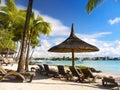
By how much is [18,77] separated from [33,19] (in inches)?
521

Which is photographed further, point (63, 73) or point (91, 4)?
point (91, 4)

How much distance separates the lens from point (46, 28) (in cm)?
2594

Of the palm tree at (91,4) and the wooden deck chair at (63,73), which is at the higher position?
the palm tree at (91,4)

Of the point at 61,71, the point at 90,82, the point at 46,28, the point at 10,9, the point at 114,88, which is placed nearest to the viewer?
the point at 114,88

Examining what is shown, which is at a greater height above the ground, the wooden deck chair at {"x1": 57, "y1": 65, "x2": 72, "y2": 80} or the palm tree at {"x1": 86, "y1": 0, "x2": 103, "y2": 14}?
the palm tree at {"x1": 86, "y1": 0, "x2": 103, "y2": 14}

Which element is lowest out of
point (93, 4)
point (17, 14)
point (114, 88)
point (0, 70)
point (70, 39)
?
point (114, 88)

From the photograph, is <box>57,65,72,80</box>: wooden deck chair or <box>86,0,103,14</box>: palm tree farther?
<box>86,0,103,14</box>: palm tree

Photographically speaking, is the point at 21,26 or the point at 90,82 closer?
the point at 90,82

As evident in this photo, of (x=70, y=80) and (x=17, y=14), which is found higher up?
(x=17, y=14)

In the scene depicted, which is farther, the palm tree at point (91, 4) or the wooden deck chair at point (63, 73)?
the palm tree at point (91, 4)

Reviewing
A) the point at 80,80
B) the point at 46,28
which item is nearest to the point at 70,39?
the point at 80,80

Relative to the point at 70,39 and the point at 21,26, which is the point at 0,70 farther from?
the point at 21,26

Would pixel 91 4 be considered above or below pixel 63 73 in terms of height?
above

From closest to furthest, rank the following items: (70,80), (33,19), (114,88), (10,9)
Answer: (114,88) < (70,80) < (33,19) < (10,9)
